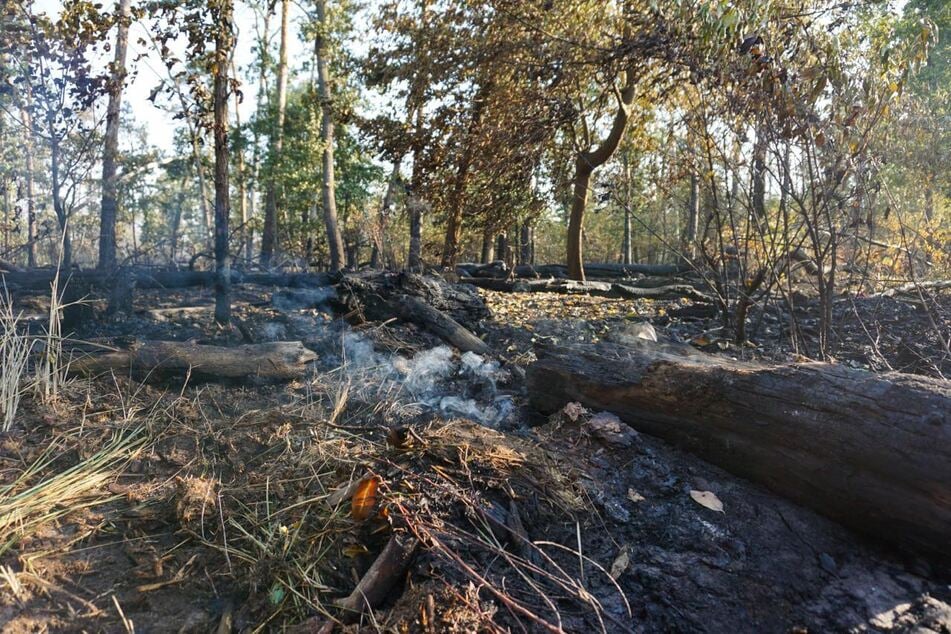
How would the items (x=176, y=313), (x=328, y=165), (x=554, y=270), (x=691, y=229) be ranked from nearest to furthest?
1. (x=176, y=313)
2. (x=691, y=229)
3. (x=554, y=270)
4. (x=328, y=165)

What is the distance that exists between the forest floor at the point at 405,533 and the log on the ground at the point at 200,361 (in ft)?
1.87

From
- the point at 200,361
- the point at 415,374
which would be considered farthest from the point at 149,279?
the point at 415,374

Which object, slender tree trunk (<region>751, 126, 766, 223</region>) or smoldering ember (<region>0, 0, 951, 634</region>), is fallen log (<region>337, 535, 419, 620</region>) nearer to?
smoldering ember (<region>0, 0, 951, 634</region>)

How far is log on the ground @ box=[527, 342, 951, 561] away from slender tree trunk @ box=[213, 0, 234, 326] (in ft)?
13.4

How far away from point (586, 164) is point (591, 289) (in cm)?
219

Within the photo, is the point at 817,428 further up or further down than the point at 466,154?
further down

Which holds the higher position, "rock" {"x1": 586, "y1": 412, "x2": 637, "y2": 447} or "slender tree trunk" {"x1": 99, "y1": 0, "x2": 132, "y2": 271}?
"slender tree trunk" {"x1": 99, "y1": 0, "x2": 132, "y2": 271}

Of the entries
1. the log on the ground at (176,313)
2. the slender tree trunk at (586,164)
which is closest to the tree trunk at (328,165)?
the slender tree trunk at (586,164)

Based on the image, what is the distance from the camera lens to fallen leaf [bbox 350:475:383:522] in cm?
205

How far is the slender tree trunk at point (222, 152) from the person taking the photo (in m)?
5.01

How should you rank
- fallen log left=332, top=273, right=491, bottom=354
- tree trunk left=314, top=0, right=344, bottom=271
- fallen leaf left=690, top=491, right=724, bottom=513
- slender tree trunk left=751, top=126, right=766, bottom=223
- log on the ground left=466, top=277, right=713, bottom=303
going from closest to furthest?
fallen leaf left=690, top=491, right=724, bottom=513
slender tree trunk left=751, top=126, right=766, bottom=223
fallen log left=332, top=273, right=491, bottom=354
log on the ground left=466, top=277, right=713, bottom=303
tree trunk left=314, top=0, right=344, bottom=271

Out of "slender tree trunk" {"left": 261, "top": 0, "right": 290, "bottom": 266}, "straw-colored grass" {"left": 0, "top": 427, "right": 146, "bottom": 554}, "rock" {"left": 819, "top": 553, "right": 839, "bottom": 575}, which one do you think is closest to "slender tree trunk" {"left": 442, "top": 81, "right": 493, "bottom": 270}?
"straw-colored grass" {"left": 0, "top": 427, "right": 146, "bottom": 554}

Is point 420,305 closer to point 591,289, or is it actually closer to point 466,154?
point 466,154

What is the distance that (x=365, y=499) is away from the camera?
6.79 ft
